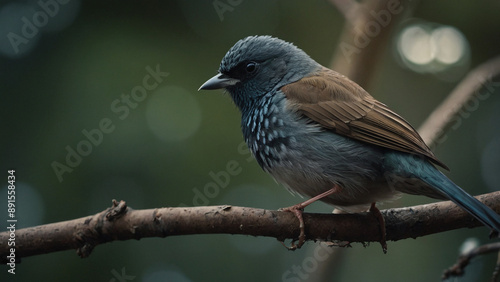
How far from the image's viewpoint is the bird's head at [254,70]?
3.80 metres

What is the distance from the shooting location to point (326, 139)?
11.1ft

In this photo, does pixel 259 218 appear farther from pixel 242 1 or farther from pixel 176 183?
pixel 242 1

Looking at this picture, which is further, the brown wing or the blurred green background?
the blurred green background

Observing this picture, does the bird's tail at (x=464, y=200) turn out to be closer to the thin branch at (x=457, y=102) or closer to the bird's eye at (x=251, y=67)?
the thin branch at (x=457, y=102)

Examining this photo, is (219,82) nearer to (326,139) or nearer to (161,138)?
(161,138)

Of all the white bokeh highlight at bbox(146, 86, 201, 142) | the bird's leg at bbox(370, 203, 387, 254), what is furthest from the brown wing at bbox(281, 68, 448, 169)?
Answer: the white bokeh highlight at bbox(146, 86, 201, 142)

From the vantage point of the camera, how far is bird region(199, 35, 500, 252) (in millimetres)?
3188

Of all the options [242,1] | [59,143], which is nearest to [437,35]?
[242,1]

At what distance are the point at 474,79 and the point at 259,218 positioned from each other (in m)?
2.47

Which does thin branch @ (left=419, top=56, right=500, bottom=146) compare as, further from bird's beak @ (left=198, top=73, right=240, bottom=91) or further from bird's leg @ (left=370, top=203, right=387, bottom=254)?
bird's beak @ (left=198, top=73, right=240, bottom=91)

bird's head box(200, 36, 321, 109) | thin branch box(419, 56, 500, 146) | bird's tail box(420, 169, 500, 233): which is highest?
bird's head box(200, 36, 321, 109)

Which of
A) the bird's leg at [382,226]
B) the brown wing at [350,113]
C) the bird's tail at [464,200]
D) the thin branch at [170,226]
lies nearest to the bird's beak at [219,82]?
the brown wing at [350,113]

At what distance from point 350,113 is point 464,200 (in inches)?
38.6

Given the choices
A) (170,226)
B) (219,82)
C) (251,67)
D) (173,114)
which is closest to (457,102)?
(251,67)
